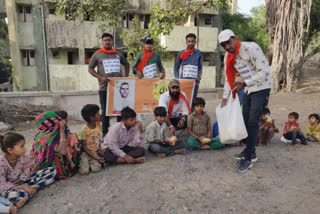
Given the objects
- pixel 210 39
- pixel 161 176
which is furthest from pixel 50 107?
pixel 210 39

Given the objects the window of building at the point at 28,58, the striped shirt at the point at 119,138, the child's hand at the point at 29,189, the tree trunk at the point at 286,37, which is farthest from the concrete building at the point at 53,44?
the child's hand at the point at 29,189

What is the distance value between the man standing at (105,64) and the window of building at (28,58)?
12714 mm

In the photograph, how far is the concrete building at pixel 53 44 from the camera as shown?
1401 centimetres

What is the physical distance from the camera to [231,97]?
3.07 metres

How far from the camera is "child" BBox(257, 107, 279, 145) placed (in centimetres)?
414

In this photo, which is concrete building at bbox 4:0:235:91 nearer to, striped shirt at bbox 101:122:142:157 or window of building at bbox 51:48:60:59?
window of building at bbox 51:48:60:59

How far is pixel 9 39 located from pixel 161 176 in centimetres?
1486

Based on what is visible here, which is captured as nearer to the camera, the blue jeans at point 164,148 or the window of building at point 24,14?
the blue jeans at point 164,148

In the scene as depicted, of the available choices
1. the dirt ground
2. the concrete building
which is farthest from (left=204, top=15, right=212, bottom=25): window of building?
the dirt ground

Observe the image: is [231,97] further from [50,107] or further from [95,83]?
[95,83]

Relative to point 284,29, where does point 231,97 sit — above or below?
below

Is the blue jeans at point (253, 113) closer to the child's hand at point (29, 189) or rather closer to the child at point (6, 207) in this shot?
the child's hand at point (29, 189)

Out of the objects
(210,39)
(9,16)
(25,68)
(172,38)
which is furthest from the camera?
(210,39)

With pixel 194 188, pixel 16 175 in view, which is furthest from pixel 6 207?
pixel 194 188
